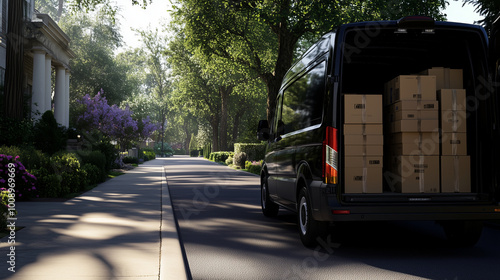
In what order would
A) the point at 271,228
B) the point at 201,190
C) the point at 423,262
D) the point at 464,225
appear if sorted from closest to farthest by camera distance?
the point at 423,262
the point at 464,225
the point at 271,228
the point at 201,190

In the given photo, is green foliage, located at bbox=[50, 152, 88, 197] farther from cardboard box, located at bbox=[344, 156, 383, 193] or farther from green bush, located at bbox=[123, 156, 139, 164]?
green bush, located at bbox=[123, 156, 139, 164]

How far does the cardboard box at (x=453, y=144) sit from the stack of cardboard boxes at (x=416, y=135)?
0.09 m

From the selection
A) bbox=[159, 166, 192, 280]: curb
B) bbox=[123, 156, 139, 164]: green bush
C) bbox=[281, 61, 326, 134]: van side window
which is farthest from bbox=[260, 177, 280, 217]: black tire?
bbox=[123, 156, 139, 164]: green bush

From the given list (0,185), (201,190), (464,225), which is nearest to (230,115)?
(201,190)

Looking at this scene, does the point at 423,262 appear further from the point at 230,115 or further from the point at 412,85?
the point at 230,115

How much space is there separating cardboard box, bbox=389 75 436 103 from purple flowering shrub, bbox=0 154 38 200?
326 inches

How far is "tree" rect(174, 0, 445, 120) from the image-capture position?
24.2 meters

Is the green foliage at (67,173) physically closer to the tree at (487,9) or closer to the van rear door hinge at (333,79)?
the van rear door hinge at (333,79)

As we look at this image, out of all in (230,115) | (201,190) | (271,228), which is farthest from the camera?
(230,115)

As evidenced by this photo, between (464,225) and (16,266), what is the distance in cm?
574

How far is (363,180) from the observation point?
6.82m

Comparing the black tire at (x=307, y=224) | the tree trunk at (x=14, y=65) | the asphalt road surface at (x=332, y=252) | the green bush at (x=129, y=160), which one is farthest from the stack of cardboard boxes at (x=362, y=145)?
the green bush at (x=129, y=160)

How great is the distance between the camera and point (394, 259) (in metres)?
6.71

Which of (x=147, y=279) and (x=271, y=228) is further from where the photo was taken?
(x=271, y=228)
